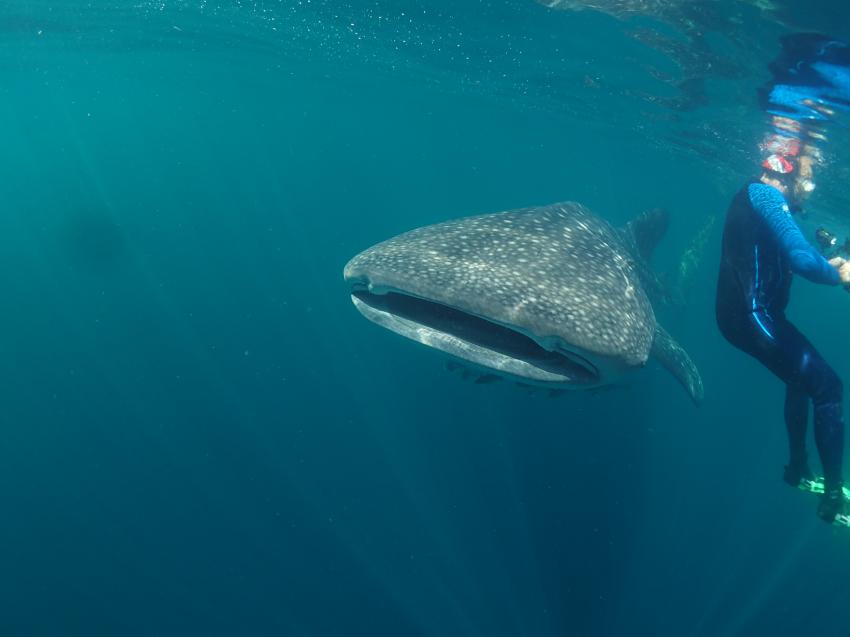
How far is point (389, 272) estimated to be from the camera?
15.4 feet

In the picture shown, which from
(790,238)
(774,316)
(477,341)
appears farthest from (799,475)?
(477,341)

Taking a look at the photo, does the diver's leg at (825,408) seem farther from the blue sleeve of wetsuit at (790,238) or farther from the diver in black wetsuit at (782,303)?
the blue sleeve of wetsuit at (790,238)

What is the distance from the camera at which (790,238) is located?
5543mm

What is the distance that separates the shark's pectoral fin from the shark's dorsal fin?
4173 mm

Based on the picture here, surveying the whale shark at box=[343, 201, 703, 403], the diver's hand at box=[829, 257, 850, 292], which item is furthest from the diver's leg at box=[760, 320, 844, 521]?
the whale shark at box=[343, 201, 703, 403]

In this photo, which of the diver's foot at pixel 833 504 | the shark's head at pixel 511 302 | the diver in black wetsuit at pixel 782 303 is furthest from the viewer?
the diver's foot at pixel 833 504

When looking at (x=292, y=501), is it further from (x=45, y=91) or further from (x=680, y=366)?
(x=45, y=91)

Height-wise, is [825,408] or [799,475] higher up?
[825,408]

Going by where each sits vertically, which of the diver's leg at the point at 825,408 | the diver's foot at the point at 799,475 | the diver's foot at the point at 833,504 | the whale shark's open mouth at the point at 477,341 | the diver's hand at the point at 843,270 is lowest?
the diver's foot at the point at 799,475

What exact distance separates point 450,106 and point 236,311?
29378 mm

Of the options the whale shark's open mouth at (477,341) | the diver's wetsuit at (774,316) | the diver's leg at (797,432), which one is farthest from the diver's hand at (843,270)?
the whale shark's open mouth at (477,341)

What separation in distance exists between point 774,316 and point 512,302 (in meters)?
4.08

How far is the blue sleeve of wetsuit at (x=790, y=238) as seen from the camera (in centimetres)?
527

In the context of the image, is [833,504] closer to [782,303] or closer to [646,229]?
[782,303]
